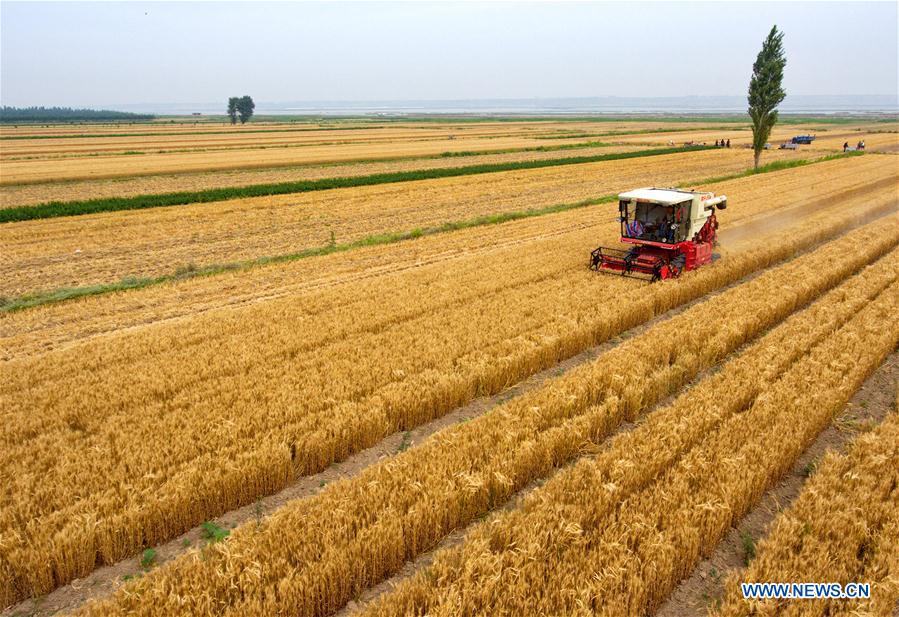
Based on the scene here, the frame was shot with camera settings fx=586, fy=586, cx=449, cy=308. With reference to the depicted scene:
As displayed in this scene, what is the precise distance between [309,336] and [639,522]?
752 centimetres

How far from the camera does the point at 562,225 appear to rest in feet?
81.6

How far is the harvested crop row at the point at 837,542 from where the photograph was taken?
17.2 feet

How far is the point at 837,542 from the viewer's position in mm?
5906

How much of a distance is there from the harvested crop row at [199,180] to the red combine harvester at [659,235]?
29070 millimetres

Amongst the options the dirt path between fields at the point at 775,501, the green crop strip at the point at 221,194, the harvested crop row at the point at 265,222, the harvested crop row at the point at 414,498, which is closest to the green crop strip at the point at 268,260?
the harvested crop row at the point at 265,222

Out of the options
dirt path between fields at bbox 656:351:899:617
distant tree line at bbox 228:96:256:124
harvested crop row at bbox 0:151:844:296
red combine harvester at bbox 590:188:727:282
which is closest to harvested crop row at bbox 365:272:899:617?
dirt path between fields at bbox 656:351:899:617

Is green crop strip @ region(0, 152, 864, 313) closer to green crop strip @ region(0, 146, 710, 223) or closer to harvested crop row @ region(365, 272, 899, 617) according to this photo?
green crop strip @ region(0, 146, 710, 223)

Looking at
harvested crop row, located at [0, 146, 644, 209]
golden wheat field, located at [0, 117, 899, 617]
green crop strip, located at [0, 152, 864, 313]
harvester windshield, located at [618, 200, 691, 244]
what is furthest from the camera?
harvested crop row, located at [0, 146, 644, 209]

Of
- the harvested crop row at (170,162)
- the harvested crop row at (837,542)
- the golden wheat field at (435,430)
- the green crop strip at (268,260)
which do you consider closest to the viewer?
the harvested crop row at (837,542)

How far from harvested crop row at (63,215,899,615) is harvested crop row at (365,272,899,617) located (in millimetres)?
524

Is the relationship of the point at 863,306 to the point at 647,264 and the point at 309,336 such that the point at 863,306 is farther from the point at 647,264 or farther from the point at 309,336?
the point at 309,336

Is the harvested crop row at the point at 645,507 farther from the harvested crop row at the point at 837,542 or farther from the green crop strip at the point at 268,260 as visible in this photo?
the green crop strip at the point at 268,260

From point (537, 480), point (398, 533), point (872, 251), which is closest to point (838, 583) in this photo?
point (537, 480)

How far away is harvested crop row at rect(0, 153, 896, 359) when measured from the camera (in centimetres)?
1369
